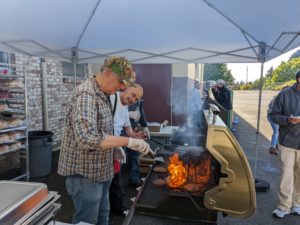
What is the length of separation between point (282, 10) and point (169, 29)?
1.59 m

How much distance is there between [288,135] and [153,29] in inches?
99.2

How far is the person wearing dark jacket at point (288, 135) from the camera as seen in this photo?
3104 millimetres

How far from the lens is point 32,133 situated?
5.09m

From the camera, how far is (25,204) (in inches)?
38.3

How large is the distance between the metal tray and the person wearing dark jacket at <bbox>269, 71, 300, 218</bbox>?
9.97ft

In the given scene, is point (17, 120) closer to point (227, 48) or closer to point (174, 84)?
point (227, 48)

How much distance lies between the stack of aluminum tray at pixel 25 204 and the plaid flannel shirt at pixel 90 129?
1.69 ft

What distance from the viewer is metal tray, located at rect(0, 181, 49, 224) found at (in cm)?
90

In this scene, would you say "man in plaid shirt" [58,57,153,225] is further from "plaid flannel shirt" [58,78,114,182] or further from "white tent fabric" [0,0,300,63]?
"white tent fabric" [0,0,300,63]

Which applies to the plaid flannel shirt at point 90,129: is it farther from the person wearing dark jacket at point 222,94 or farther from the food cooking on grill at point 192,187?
the person wearing dark jacket at point 222,94

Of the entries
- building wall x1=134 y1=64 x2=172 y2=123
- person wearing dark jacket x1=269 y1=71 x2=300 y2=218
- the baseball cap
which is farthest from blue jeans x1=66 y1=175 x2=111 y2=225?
building wall x1=134 y1=64 x2=172 y2=123

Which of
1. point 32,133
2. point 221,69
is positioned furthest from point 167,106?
point 221,69

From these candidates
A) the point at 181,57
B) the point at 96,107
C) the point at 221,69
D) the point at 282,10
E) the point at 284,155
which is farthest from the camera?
the point at 221,69

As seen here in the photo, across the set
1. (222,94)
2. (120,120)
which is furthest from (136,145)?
(222,94)
